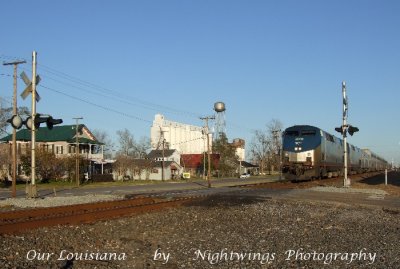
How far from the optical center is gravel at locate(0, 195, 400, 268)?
738 centimetres

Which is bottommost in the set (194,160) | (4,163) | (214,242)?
(214,242)

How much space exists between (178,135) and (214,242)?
123 m

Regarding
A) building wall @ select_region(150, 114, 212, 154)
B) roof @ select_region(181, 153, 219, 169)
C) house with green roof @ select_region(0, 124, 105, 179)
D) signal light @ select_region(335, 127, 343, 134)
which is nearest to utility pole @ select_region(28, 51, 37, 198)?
signal light @ select_region(335, 127, 343, 134)

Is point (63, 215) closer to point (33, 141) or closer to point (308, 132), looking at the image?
point (33, 141)

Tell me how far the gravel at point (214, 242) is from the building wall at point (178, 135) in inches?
4223

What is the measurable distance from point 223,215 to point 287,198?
24.7 feet

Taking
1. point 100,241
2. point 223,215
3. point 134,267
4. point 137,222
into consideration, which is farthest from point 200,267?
point 223,215

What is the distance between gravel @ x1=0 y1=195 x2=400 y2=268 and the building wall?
107 metres

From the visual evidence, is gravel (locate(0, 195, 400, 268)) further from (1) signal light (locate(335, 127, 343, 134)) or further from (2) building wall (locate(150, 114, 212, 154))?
(2) building wall (locate(150, 114, 212, 154))

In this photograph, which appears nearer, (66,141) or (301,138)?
(301,138)

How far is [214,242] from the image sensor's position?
9.13 m

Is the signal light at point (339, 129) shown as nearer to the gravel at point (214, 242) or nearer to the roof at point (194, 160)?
the gravel at point (214, 242)

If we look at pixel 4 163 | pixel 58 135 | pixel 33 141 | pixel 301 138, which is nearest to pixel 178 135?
pixel 58 135

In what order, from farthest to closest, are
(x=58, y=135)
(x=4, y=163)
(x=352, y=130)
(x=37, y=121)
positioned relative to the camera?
(x=58, y=135) → (x=4, y=163) → (x=352, y=130) → (x=37, y=121)
